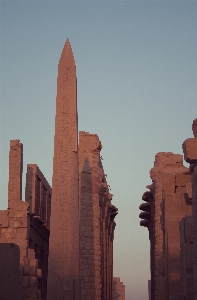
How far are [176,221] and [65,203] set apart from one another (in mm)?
3492

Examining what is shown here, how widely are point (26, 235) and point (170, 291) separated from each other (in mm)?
6199

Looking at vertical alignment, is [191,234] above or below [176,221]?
below

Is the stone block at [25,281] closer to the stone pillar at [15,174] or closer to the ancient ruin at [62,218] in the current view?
the ancient ruin at [62,218]

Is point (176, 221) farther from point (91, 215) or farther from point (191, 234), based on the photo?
point (191, 234)

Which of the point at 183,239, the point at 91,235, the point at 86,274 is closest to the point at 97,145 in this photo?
the point at 91,235

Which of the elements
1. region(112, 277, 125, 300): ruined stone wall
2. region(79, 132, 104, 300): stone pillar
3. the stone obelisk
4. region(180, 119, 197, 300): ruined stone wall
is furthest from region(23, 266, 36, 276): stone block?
region(112, 277, 125, 300): ruined stone wall

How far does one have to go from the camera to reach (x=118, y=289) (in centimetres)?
3647

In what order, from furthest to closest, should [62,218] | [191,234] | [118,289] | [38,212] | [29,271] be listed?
[118,289] < [38,212] < [62,218] < [29,271] < [191,234]

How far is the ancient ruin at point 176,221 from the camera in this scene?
757 cm

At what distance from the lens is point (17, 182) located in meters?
18.3

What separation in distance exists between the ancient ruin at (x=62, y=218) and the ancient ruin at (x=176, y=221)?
5.95 feet

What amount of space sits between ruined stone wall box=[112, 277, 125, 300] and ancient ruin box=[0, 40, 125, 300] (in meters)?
12.0

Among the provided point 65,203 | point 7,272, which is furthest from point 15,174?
point 7,272

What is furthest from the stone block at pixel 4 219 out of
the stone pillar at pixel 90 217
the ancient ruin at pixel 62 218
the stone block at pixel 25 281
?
the stone block at pixel 25 281
